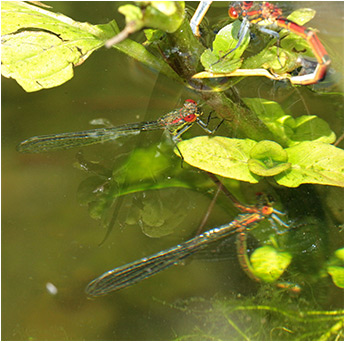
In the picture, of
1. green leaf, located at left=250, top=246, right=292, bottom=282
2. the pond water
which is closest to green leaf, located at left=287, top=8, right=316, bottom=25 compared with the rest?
the pond water

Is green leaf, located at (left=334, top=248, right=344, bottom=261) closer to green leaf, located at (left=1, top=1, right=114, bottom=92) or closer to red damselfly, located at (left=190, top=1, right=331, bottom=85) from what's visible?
red damselfly, located at (left=190, top=1, right=331, bottom=85)

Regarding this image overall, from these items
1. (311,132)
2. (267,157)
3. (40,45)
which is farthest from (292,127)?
(40,45)

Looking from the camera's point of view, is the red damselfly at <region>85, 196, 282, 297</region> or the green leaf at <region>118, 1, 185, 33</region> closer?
the green leaf at <region>118, 1, 185, 33</region>

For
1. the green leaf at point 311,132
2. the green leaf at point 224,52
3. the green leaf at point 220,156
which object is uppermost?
the green leaf at point 224,52

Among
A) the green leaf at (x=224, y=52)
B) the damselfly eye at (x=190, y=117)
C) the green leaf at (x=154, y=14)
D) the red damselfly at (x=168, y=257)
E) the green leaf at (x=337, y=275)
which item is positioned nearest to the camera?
the green leaf at (x=154, y=14)

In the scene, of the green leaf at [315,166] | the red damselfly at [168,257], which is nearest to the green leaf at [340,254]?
the red damselfly at [168,257]

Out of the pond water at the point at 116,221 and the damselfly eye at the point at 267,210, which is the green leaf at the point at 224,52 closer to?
the pond water at the point at 116,221

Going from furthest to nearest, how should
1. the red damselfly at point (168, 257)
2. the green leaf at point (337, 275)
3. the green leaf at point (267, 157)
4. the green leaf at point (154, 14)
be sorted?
the red damselfly at point (168, 257) < the green leaf at point (337, 275) < the green leaf at point (267, 157) < the green leaf at point (154, 14)
